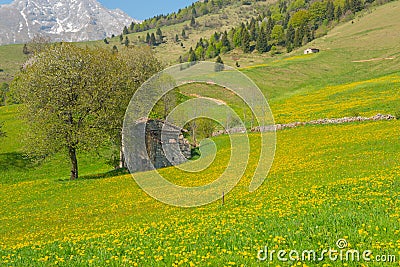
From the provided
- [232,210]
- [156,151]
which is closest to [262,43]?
[156,151]

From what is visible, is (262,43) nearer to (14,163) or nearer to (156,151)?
(156,151)

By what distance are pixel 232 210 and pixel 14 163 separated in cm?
4306

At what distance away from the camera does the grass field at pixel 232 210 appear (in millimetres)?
10633

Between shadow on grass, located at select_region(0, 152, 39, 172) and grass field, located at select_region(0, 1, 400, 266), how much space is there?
5.1 inches

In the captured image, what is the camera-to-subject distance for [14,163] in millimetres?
51000

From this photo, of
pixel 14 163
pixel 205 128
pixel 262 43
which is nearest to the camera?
pixel 14 163

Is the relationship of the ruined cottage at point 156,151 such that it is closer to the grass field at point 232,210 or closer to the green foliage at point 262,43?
the grass field at point 232,210

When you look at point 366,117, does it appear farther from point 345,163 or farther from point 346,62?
point 346,62

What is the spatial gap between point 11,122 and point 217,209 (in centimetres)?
6437

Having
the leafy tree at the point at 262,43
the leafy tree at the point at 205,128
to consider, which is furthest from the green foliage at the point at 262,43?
the leafy tree at the point at 205,128

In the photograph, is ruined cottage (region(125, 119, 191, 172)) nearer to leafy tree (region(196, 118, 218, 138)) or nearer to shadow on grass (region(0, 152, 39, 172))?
shadow on grass (region(0, 152, 39, 172))

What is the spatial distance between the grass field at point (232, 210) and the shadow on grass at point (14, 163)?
131 millimetres

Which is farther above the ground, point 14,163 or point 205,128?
→ point 205,128

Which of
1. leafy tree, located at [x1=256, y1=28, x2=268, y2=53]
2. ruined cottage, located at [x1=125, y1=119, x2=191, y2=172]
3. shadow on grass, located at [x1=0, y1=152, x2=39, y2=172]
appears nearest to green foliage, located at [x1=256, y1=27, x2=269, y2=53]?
leafy tree, located at [x1=256, y1=28, x2=268, y2=53]
